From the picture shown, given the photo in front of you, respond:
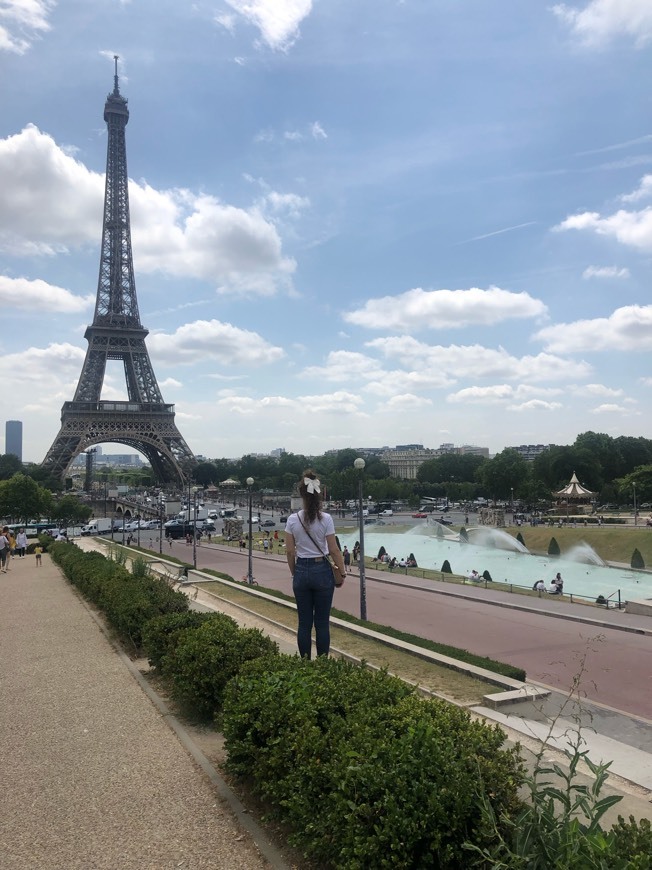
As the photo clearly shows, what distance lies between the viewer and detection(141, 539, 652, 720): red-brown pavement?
38.3 ft

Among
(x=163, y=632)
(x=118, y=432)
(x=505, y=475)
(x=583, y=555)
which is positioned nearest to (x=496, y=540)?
(x=583, y=555)

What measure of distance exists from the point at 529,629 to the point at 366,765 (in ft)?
49.3

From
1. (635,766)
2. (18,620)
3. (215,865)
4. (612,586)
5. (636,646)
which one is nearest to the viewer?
(215,865)

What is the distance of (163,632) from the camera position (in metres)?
8.34

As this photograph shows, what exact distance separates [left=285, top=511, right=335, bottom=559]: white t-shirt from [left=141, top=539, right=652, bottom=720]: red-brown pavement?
2911mm

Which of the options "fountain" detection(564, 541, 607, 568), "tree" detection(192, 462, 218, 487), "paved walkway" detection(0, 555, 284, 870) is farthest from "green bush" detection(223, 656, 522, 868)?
"tree" detection(192, 462, 218, 487)

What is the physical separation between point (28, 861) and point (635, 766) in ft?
15.6

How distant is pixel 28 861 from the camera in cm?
418

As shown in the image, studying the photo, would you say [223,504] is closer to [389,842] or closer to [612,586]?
[612,586]

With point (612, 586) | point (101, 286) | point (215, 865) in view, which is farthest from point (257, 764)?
point (101, 286)

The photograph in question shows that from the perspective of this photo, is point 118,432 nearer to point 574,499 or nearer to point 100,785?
point 574,499

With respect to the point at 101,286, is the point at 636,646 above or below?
below

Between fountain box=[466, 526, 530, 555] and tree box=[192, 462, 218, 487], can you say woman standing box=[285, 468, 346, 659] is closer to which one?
fountain box=[466, 526, 530, 555]

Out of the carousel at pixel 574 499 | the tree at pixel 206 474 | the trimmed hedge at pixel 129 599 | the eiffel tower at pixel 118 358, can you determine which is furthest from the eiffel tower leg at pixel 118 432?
the trimmed hedge at pixel 129 599
